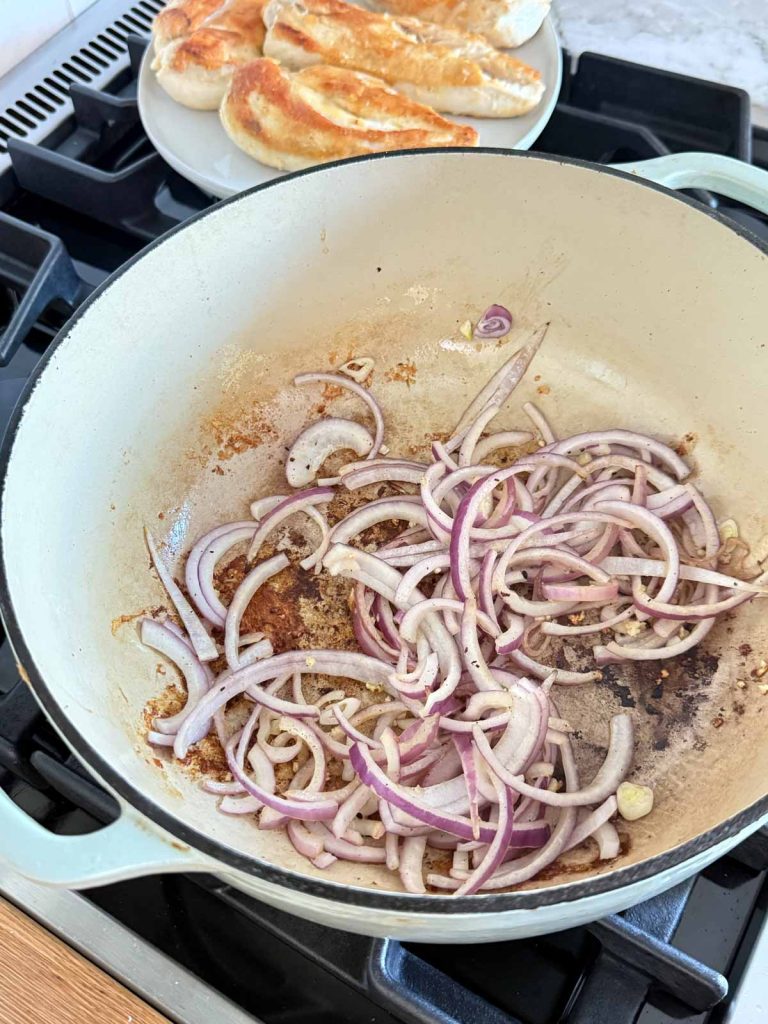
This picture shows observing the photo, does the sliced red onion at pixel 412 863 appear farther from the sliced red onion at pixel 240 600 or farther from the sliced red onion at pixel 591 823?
the sliced red onion at pixel 240 600

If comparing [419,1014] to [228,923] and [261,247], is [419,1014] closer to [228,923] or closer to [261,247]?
[228,923]

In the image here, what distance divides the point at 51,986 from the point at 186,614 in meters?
0.35

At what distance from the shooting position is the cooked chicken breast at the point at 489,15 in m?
1.23

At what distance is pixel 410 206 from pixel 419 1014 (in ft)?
2.58

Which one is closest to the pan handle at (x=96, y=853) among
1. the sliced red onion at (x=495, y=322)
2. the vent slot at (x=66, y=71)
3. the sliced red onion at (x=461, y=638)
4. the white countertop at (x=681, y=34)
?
the sliced red onion at (x=461, y=638)

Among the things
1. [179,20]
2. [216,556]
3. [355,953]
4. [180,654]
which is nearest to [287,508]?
[216,556]

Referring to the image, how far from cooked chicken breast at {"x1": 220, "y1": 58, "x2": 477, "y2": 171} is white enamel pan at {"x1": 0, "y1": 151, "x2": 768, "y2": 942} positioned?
0.51 ft

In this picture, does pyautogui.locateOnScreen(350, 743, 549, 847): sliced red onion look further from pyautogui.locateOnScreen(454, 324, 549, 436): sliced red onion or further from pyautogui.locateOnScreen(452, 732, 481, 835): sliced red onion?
pyautogui.locateOnScreen(454, 324, 549, 436): sliced red onion

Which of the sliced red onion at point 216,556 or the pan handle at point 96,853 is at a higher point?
the pan handle at point 96,853

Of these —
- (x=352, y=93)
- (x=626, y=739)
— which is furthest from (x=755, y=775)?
(x=352, y=93)

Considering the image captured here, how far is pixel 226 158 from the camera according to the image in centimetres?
117

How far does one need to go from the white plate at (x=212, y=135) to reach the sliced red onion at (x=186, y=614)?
49 centimetres

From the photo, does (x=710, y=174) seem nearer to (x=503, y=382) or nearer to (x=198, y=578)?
(x=503, y=382)

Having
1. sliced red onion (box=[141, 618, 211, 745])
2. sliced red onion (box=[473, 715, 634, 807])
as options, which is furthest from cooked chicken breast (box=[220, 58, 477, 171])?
sliced red onion (box=[473, 715, 634, 807])
